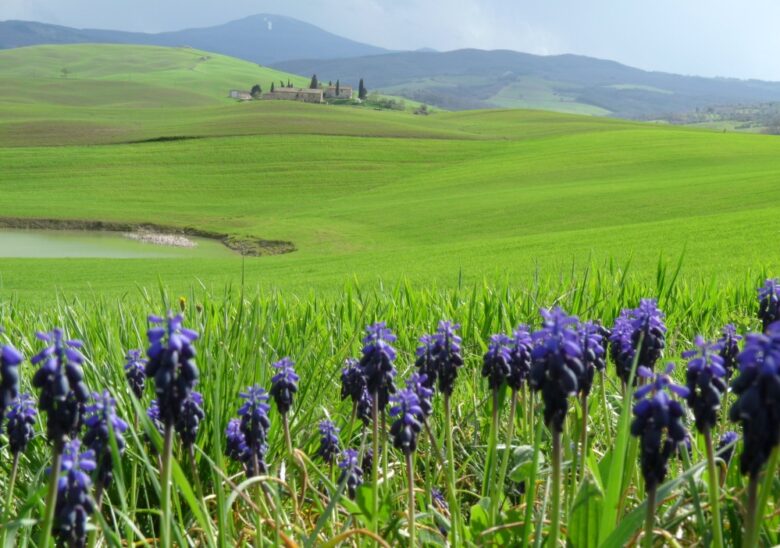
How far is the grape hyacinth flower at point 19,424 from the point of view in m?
2.22

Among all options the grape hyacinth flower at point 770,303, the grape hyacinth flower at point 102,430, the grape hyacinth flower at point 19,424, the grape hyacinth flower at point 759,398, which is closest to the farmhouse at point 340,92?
the grape hyacinth flower at point 770,303

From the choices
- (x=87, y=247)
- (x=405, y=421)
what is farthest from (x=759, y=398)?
(x=87, y=247)

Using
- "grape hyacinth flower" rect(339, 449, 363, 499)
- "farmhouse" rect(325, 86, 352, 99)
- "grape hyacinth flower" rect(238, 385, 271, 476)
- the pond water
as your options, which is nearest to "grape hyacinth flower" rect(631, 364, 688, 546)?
"grape hyacinth flower" rect(238, 385, 271, 476)

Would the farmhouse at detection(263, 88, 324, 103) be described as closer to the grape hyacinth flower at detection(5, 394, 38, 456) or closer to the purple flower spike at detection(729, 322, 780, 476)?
the grape hyacinth flower at detection(5, 394, 38, 456)

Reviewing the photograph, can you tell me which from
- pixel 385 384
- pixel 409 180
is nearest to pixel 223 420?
pixel 385 384

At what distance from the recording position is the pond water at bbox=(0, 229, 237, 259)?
149ft

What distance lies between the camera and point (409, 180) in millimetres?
68125

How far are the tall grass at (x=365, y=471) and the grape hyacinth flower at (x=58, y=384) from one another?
239 mm

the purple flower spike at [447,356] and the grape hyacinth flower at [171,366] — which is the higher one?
the grape hyacinth flower at [171,366]

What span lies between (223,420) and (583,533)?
1926mm

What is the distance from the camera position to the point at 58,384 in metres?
1.56

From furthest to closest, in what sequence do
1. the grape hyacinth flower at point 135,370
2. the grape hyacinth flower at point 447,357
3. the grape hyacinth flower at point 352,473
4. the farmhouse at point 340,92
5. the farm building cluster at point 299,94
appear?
the farmhouse at point 340,92
the farm building cluster at point 299,94
the grape hyacinth flower at point 135,370
the grape hyacinth flower at point 352,473
the grape hyacinth flower at point 447,357

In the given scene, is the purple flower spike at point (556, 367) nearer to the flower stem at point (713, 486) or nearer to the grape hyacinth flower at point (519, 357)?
the flower stem at point (713, 486)

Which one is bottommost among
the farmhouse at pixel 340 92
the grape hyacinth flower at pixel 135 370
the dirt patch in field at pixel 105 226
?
the dirt patch in field at pixel 105 226
